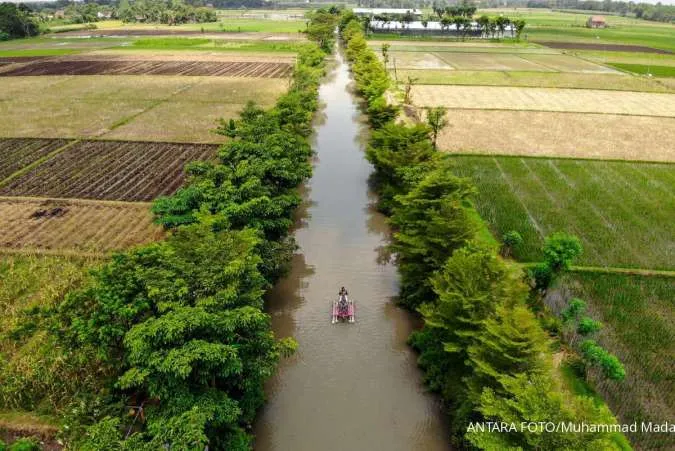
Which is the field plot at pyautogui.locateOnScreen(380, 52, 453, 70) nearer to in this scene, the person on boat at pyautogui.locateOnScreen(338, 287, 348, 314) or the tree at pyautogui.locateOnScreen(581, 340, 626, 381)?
the person on boat at pyautogui.locateOnScreen(338, 287, 348, 314)

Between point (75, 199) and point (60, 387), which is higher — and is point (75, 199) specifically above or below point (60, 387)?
above

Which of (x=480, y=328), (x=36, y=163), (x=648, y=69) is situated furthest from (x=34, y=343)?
(x=648, y=69)

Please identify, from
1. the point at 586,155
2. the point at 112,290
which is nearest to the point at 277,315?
the point at 112,290

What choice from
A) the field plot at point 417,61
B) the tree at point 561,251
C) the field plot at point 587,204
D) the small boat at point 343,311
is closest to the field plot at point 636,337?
the field plot at point 587,204

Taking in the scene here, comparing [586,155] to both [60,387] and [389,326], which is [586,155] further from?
[60,387]

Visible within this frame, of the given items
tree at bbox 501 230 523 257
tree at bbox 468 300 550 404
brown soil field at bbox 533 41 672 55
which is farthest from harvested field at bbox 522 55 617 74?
tree at bbox 468 300 550 404

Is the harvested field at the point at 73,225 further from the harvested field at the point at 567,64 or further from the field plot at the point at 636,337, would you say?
the harvested field at the point at 567,64
